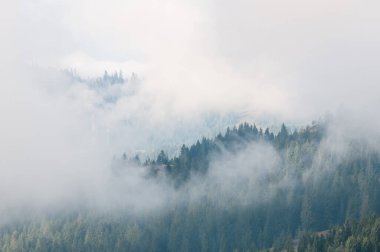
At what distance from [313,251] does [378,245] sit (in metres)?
21.3

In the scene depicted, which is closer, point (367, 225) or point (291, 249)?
point (367, 225)

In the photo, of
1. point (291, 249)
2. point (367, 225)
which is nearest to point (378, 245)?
point (367, 225)

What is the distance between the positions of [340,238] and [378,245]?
15.8m

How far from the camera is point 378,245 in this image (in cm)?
17388

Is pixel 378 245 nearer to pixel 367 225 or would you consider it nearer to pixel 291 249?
pixel 367 225

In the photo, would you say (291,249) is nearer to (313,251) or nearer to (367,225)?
(313,251)

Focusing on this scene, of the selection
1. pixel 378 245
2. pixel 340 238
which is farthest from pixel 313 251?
pixel 378 245

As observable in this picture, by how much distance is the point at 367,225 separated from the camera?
185375 millimetres

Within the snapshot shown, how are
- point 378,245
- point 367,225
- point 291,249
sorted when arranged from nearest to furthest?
point 378,245 < point 367,225 < point 291,249

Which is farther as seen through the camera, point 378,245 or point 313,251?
point 313,251

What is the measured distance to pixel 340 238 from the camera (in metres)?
188

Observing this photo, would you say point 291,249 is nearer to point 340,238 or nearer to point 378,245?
point 340,238

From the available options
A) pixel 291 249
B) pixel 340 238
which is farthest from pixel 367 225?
pixel 291 249

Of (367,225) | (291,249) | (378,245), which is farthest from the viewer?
(291,249)
